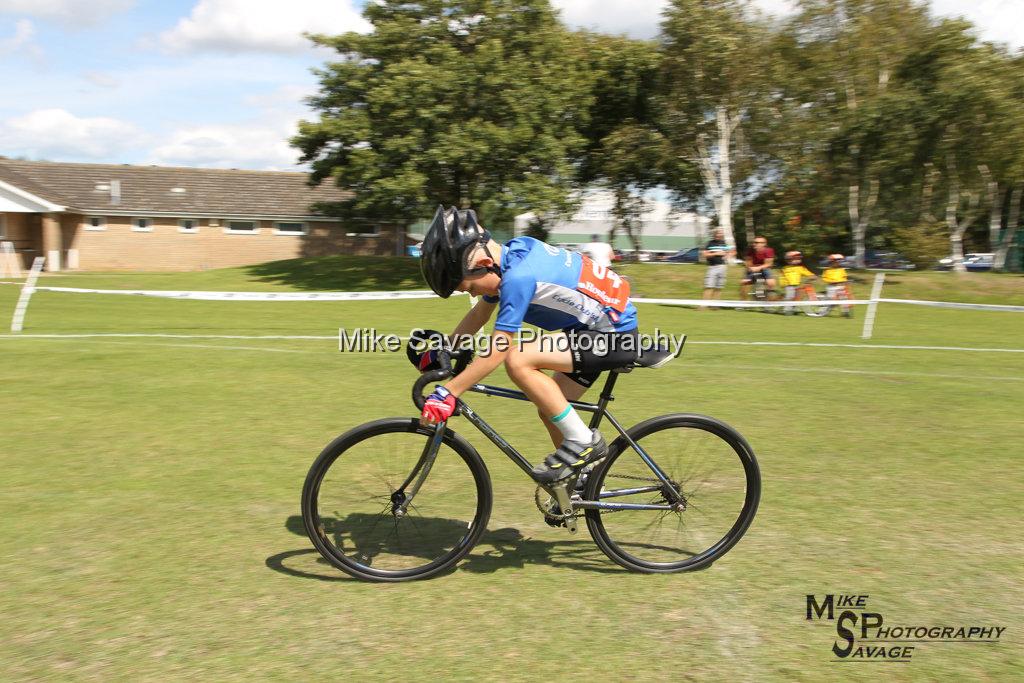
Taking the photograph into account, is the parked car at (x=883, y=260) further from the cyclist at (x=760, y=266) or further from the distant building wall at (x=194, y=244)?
A: the distant building wall at (x=194, y=244)

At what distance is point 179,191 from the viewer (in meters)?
55.0

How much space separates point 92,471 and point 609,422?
12.7ft

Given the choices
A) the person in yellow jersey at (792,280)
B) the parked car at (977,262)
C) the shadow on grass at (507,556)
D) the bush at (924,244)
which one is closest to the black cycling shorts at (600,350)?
the shadow on grass at (507,556)

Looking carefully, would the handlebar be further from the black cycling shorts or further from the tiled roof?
the tiled roof

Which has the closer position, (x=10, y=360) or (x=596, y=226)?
(x=10, y=360)

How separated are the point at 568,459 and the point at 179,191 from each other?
55.8 meters

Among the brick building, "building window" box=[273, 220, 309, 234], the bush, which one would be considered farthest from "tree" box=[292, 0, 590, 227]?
"building window" box=[273, 220, 309, 234]

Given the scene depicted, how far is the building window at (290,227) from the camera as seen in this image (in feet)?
181

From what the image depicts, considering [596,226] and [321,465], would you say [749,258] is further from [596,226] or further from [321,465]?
[596,226]

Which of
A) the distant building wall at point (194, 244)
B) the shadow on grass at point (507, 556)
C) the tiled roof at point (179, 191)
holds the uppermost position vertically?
the tiled roof at point (179, 191)

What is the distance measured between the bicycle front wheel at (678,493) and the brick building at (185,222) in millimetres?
47127

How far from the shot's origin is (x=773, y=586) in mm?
4395

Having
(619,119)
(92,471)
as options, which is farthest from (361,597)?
→ (619,119)

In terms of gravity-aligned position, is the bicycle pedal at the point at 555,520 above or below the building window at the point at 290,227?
below
